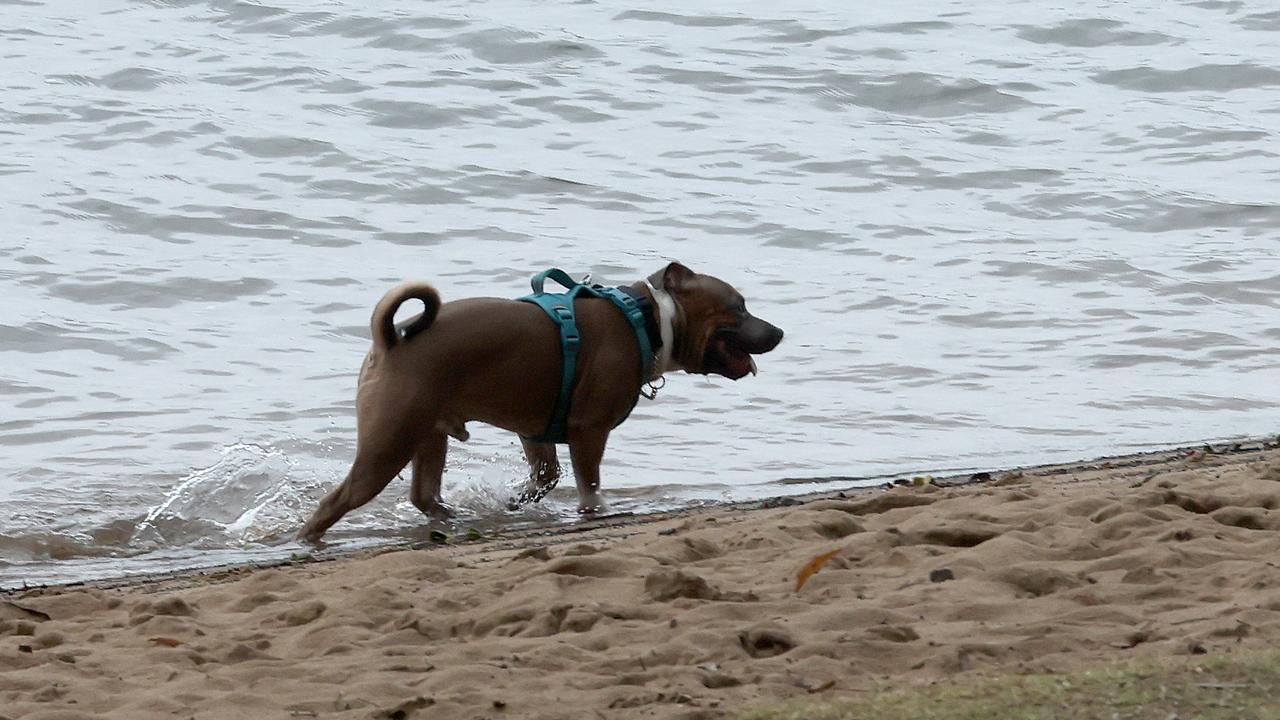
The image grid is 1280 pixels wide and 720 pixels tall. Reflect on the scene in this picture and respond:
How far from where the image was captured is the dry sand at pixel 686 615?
14.1ft

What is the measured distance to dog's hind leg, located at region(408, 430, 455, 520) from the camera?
7711 mm

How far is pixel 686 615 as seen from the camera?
4902 millimetres

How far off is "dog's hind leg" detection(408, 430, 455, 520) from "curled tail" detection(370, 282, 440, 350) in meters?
0.67

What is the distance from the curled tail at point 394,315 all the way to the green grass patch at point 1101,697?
10.5 ft

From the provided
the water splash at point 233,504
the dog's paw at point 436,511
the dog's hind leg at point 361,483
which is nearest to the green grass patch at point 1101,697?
the dog's hind leg at point 361,483

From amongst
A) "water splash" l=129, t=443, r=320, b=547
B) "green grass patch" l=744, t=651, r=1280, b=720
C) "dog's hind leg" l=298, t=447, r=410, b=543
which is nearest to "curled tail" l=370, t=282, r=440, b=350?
"dog's hind leg" l=298, t=447, r=410, b=543

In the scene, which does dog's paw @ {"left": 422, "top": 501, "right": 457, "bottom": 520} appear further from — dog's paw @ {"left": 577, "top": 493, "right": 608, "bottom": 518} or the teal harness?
dog's paw @ {"left": 577, "top": 493, "right": 608, "bottom": 518}

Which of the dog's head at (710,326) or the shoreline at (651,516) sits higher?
the dog's head at (710,326)

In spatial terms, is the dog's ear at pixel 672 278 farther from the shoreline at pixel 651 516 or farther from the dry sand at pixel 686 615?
the dry sand at pixel 686 615

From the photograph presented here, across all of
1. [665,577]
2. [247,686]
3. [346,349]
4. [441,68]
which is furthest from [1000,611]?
[441,68]

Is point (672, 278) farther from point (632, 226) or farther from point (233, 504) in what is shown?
point (632, 226)

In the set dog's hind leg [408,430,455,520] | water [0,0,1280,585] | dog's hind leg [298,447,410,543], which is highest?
dog's hind leg [298,447,410,543]

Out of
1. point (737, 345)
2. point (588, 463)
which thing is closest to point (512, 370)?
point (588, 463)

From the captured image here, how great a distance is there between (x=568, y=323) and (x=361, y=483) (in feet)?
3.49
